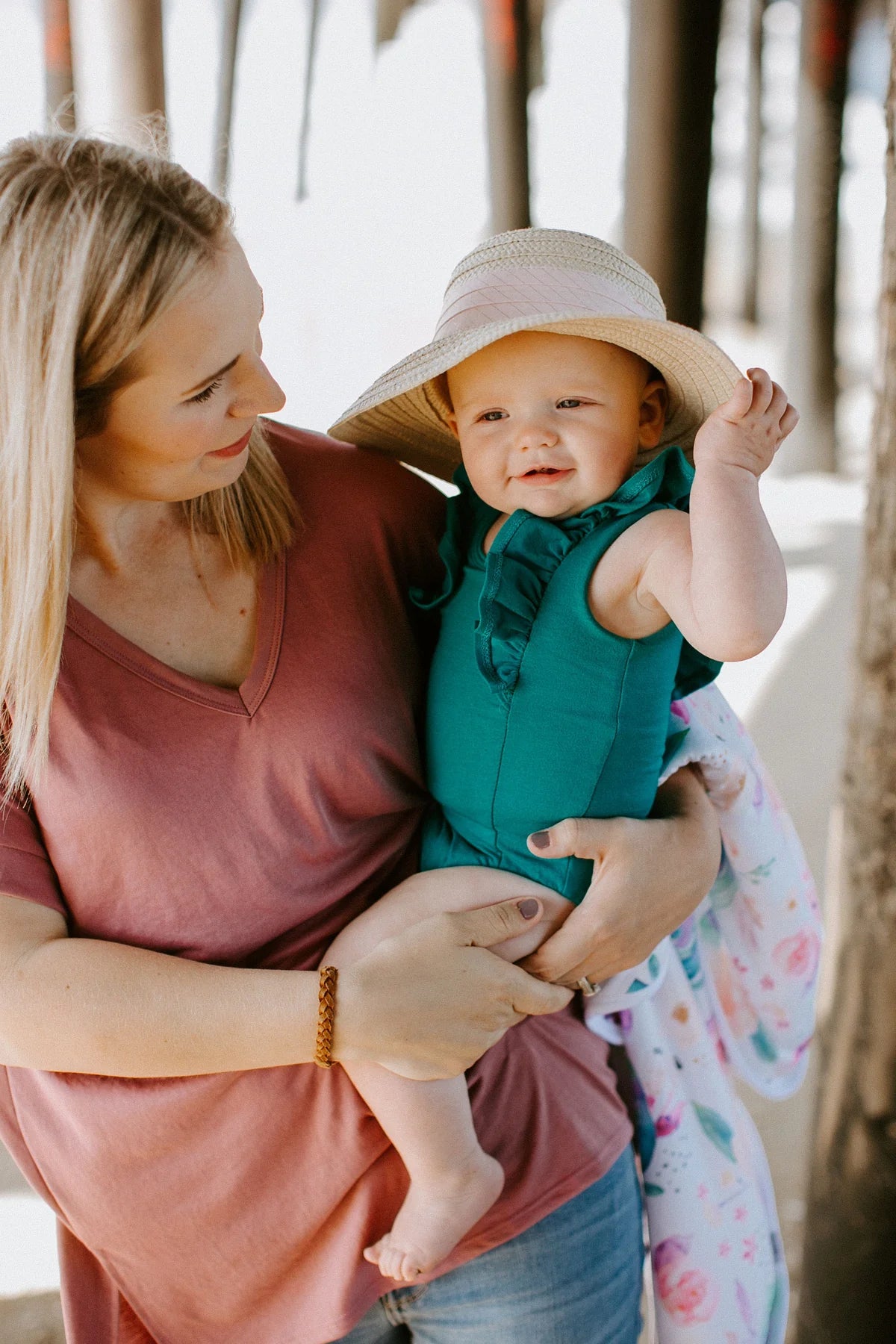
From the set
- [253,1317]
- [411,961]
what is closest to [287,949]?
[411,961]

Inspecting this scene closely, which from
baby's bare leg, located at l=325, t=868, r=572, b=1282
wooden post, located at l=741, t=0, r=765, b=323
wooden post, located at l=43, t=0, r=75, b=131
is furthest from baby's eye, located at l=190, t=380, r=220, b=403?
wooden post, located at l=741, t=0, r=765, b=323

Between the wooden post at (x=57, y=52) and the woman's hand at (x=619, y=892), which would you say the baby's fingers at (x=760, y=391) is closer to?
the woman's hand at (x=619, y=892)

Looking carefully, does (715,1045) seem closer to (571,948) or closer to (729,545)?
(571,948)

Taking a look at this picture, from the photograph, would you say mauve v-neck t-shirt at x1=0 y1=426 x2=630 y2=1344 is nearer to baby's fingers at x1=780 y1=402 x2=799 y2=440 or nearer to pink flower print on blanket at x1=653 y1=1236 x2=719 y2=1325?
pink flower print on blanket at x1=653 y1=1236 x2=719 y2=1325

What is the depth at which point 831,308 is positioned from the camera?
7.46 meters

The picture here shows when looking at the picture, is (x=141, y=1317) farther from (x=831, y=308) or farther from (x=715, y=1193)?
(x=831, y=308)

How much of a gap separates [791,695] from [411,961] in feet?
11.8

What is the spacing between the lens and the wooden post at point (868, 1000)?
146 cm

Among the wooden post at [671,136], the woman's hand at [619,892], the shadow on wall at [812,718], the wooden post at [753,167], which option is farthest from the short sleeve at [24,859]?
the wooden post at [753,167]

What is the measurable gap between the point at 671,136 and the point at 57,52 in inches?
98.4

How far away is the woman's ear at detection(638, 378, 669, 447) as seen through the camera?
1341mm

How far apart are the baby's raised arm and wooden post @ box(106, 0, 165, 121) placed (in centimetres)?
173

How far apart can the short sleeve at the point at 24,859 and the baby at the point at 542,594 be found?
0.30m

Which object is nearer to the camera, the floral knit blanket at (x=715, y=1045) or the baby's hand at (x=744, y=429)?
the baby's hand at (x=744, y=429)
